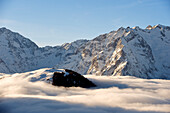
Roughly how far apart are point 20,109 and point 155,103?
1200 cm

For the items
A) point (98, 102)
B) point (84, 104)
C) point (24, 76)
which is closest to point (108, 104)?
point (98, 102)

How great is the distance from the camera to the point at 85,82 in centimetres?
3022

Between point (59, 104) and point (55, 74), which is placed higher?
point (55, 74)

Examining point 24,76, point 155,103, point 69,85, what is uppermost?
point 24,76

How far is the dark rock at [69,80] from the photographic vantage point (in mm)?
27950

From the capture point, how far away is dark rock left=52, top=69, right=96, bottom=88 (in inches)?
1100

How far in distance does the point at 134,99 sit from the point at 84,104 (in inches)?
206

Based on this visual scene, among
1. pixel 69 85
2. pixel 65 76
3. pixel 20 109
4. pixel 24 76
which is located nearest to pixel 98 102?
pixel 20 109

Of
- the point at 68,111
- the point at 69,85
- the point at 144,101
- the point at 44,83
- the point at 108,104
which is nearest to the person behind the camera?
the point at 68,111

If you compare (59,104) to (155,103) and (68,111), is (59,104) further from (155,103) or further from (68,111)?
(155,103)

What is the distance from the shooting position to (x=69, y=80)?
29.3 metres

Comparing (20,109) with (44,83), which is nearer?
(20,109)

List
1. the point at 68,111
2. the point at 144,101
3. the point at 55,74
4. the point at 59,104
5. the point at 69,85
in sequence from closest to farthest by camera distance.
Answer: the point at 68,111
the point at 59,104
the point at 144,101
the point at 69,85
the point at 55,74

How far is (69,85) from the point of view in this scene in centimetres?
2803
